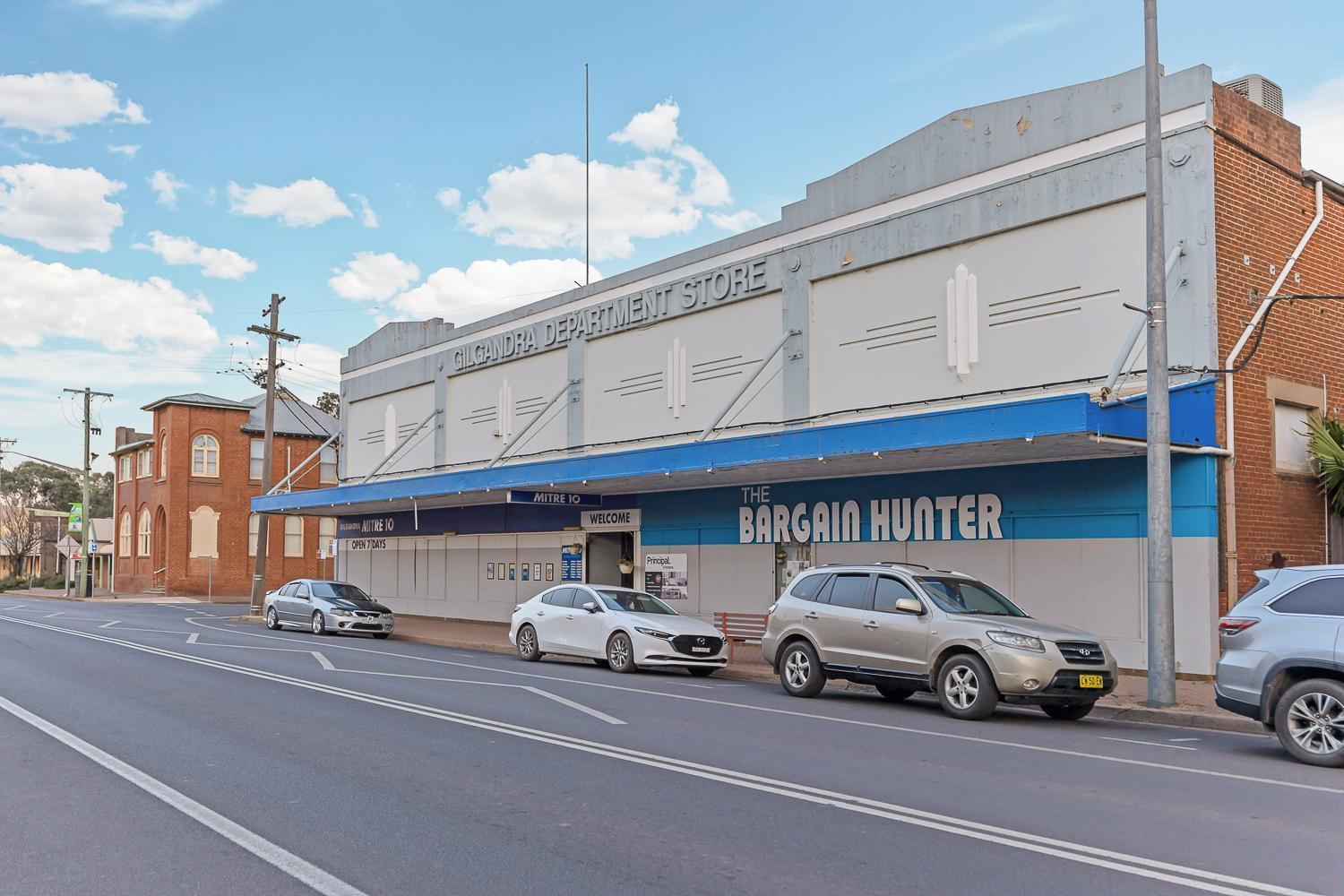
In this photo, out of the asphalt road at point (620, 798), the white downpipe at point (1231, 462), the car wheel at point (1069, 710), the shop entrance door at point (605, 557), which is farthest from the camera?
the shop entrance door at point (605, 557)

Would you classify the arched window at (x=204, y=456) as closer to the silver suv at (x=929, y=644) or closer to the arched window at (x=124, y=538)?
the arched window at (x=124, y=538)

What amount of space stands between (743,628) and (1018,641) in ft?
30.1

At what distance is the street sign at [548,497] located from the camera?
26.1 metres

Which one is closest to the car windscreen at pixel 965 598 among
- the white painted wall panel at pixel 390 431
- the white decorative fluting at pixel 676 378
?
the white decorative fluting at pixel 676 378

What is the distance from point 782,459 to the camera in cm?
1898

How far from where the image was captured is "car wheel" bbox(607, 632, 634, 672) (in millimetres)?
17516

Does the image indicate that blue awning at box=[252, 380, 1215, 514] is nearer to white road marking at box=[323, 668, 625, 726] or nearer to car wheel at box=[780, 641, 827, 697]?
car wheel at box=[780, 641, 827, 697]

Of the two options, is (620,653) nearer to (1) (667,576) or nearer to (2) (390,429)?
(1) (667,576)

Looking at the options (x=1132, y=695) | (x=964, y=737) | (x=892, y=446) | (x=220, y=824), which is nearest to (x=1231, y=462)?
(x=1132, y=695)

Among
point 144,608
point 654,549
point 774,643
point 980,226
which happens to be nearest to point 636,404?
point 654,549

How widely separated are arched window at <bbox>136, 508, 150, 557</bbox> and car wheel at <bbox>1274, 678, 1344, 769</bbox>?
190 feet

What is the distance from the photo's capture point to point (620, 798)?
7.66m

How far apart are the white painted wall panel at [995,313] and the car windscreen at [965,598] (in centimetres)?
571

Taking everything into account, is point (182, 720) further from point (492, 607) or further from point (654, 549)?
point (492, 607)
